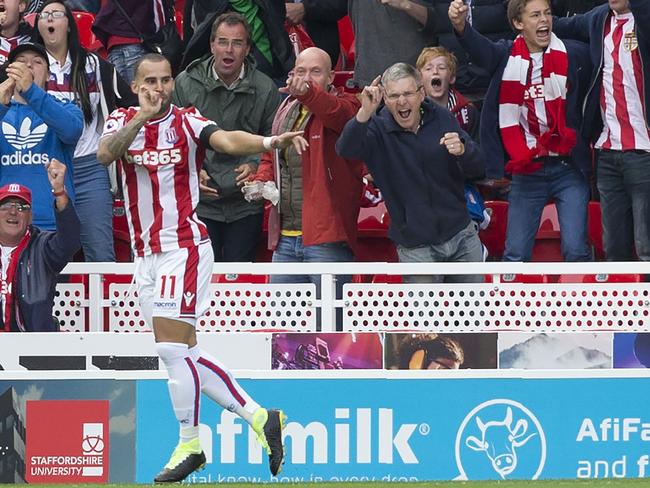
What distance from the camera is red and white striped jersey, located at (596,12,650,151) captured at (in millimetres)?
8672

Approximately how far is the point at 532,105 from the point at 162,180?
2.95m

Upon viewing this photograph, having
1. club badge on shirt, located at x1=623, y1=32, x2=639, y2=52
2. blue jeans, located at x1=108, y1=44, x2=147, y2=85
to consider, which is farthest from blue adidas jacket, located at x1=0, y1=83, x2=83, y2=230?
club badge on shirt, located at x1=623, y1=32, x2=639, y2=52

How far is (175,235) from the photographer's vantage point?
6.86m

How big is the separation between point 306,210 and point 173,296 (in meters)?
2.03

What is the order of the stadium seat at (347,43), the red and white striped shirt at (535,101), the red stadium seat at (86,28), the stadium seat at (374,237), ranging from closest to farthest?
the red and white striped shirt at (535,101) → the stadium seat at (374,237) → the red stadium seat at (86,28) → the stadium seat at (347,43)

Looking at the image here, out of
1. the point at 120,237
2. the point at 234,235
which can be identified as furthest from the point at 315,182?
the point at 120,237

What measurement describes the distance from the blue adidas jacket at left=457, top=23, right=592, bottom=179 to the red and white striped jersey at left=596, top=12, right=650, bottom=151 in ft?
0.53

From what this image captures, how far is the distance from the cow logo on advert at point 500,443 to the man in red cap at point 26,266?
2.45 metres

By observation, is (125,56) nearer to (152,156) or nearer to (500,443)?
(152,156)

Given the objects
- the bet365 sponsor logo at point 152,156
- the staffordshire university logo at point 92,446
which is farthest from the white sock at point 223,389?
the bet365 sponsor logo at point 152,156

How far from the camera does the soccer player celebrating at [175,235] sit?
6.59 meters

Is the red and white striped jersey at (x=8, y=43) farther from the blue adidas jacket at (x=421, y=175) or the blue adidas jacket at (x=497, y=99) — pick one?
the blue adidas jacket at (x=497, y=99)

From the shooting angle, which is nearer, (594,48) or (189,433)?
(189,433)

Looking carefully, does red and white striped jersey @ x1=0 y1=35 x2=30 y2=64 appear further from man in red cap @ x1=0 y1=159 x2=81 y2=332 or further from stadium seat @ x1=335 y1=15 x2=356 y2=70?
stadium seat @ x1=335 y1=15 x2=356 y2=70
